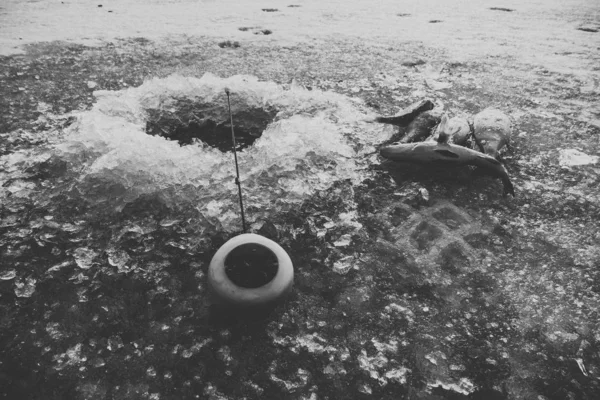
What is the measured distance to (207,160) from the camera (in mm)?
2666

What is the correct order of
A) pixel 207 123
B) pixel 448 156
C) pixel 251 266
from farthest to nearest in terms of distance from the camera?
pixel 207 123, pixel 448 156, pixel 251 266

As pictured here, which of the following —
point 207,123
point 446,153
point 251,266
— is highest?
point 446,153

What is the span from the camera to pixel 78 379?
58.1 inches

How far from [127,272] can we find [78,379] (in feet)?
1.87

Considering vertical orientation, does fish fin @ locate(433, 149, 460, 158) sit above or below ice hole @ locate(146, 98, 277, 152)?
above

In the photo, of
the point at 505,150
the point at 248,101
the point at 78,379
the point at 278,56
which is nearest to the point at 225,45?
the point at 278,56

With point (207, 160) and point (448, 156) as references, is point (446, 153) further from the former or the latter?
point (207, 160)

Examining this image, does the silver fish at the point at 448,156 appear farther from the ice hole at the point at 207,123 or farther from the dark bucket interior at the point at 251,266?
the dark bucket interior at the point at 251,266

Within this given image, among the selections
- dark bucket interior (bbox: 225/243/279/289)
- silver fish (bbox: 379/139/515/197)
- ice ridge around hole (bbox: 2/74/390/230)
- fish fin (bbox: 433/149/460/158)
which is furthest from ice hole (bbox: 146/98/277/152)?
dark bucket interior (bbox: 225/243/279/289)

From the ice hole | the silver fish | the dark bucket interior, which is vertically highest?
the silver fish

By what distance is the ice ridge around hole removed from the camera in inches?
93.2

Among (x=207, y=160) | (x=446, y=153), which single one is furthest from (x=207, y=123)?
(x=446, y=153)

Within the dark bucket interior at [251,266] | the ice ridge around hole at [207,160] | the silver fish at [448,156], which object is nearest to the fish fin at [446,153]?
the silver fish at [448,156]

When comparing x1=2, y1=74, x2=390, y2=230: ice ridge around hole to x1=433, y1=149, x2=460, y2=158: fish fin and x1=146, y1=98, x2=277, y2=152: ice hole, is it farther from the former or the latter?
x1=433, y1=149, x2=460, y2=158: fish fin
